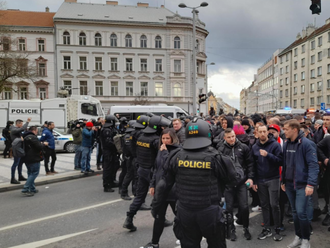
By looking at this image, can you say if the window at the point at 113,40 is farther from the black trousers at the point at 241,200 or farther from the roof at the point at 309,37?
the black trousers at the point at 241,200

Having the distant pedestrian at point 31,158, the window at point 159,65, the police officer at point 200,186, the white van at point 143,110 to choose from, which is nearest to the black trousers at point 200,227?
the police officer at point 200,186

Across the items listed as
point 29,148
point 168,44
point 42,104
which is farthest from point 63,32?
point 29,148

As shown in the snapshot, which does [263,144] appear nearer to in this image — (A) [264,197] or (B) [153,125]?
(A) [264,197]

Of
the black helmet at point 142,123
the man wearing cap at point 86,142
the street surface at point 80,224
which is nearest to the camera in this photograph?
the street surface at point 80,224

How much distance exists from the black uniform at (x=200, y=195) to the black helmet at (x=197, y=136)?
7cm

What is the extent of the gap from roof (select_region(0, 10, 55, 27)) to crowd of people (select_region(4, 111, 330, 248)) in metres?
40.4

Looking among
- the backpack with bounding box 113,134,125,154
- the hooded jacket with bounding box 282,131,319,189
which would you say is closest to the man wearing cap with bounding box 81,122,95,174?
Answer: the backpack with bounding box 113,134,125,154

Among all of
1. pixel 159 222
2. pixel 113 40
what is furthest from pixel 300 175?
pixel 113 40

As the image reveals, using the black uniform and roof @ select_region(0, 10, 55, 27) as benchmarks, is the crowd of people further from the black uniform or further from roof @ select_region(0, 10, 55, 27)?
roof @ select_region(0, 10, 55, 27)

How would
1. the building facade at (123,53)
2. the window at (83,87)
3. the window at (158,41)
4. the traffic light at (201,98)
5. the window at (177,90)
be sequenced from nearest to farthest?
the traffic light at (201,98)
the building facade at (123,53)
the window at (83,87)
the window at (158,41)
the window at (177,90)

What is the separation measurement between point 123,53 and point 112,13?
6737 millimetres

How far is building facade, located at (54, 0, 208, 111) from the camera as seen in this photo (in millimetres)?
39844

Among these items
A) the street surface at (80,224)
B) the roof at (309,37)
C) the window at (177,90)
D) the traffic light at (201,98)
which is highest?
the roof at (309,37)

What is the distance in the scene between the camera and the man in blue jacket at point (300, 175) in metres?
3.71
